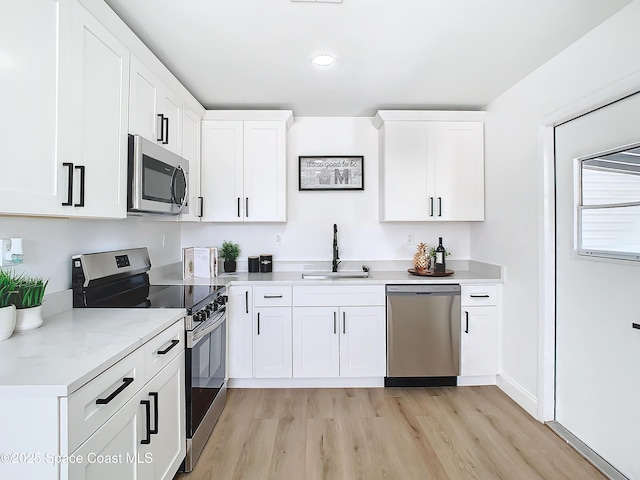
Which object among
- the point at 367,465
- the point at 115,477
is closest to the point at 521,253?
the point at 367,465

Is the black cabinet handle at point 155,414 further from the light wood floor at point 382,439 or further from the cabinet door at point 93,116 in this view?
the cabinet door at point 93,116

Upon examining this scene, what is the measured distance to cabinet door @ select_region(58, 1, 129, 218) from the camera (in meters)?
1.38

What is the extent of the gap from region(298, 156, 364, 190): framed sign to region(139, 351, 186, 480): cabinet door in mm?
2132

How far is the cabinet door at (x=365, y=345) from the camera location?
289cm

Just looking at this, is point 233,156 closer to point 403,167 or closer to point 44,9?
point 403,167

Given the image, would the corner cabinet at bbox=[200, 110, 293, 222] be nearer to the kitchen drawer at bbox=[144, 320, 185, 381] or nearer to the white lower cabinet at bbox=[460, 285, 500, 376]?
the kitchen drawer at bbox=[144, 320, 185, 381]

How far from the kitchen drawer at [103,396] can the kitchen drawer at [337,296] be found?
159cm

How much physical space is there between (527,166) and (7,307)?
3.09m

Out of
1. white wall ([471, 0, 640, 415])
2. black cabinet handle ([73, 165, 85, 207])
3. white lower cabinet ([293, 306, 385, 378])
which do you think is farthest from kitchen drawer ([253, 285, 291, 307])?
white wall ([471, 0, 640, 415])

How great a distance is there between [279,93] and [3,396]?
256 centimetres

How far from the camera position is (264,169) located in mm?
3119

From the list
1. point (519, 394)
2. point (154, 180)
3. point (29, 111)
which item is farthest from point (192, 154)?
point (519, 394)

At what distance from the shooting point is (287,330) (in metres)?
2.88

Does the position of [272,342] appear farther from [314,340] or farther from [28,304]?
[28,304]
